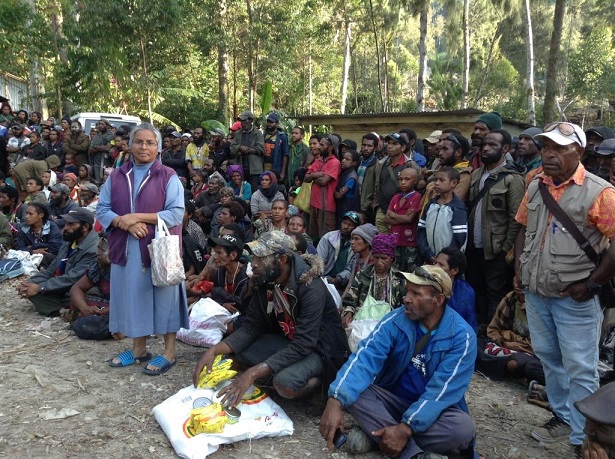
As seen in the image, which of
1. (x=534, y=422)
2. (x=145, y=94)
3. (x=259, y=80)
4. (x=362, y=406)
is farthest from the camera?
(x=259, y=80)

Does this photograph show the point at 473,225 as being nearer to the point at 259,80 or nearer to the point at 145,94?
the point at 145,94

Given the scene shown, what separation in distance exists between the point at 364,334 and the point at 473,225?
1855 mm

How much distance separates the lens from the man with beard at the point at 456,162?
18.9ft

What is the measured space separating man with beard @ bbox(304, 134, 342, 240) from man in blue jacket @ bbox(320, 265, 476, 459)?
4.00 m

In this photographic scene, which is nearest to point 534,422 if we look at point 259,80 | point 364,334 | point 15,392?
point 364,334

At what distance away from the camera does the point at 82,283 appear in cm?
609

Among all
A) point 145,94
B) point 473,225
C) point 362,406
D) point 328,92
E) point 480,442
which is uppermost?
point 328,92

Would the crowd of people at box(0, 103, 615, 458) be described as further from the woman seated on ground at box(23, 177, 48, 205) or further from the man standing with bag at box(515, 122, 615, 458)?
the woman seated on ground at box(23, 177, 48, 205)

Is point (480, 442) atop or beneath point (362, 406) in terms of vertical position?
beneath

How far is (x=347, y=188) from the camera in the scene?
7.49 metres

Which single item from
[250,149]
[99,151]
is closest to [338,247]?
[250,149]

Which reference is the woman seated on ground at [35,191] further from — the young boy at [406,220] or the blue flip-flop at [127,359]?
Answer: the young boy at [406,220]

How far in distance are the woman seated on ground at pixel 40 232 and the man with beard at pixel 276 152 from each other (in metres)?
3.56

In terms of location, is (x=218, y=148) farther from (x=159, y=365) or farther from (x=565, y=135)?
(x=565, y=135)
